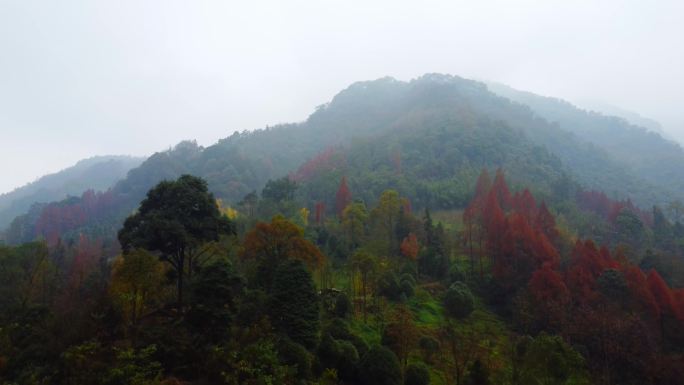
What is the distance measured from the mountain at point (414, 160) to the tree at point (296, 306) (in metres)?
53.4

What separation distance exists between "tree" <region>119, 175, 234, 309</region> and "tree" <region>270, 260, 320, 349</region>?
4.79 m

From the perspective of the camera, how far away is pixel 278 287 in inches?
903

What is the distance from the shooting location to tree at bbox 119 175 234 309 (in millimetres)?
23156

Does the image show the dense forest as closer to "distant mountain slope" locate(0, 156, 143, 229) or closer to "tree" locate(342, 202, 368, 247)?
"tree" locate(342, 202, 368, 247)

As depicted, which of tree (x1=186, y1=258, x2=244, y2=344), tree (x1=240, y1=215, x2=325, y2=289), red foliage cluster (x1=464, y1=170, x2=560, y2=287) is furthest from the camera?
red foliage cluster (x1=464, y1=170, x2=560, y2=287)

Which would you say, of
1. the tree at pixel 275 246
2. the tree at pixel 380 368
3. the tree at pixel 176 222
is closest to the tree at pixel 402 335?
the tree at pixel 380 368

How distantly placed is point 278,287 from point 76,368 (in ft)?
32.8

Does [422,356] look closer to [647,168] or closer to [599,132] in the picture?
[647,168]

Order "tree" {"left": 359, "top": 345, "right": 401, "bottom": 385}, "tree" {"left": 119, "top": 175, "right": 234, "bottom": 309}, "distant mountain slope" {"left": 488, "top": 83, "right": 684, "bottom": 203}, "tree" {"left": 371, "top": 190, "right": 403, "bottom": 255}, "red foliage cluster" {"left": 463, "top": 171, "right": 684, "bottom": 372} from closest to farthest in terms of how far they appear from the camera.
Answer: "tree" {"left": 359, "top": 345, "right": 401, "bottom": 385} → "tree" {"left": 119, "top": 175, "right": 234, "bottom": 309} → "red foliage cluster" {"left": 463, "top": 171, "right": 684, "bottom": 372} → "tree" {"left": 371, "top": 190, "right": 403, "bottom": 255} → "distant mountain slope" {"left": 488, "top": 83, "right": 684, "bottom": 203}

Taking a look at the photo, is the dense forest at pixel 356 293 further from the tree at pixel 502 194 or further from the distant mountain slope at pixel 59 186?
the distant mountain slope at pixel 59 186

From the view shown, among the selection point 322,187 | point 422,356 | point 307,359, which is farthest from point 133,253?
point 322,187

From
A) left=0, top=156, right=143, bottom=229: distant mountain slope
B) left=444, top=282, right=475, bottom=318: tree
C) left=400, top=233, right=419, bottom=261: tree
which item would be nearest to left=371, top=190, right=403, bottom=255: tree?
left=400, top=233, right=419, bottom=261: tree

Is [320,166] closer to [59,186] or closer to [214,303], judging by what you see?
[214,303]

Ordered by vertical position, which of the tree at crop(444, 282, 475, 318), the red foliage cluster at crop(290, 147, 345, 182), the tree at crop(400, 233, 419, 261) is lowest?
the tree at crop(444, 282, 475, 318)
